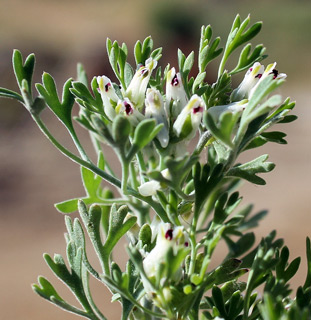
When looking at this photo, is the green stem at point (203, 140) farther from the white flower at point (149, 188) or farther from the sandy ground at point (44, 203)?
the sandy ground at point (44, 203)

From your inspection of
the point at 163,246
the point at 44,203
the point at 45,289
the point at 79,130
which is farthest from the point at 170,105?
the point at 79,130

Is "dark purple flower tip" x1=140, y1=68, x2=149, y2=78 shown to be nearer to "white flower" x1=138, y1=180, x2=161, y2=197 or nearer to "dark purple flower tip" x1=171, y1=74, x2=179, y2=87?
"dark purple flower tip" x1=171, y1=74, x2=179, y2=87

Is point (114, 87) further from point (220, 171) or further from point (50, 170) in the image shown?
point (50, 170)

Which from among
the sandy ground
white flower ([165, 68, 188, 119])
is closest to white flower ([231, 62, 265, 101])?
white flower ([165, 68, 188, 119])

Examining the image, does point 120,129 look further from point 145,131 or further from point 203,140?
point 203,140

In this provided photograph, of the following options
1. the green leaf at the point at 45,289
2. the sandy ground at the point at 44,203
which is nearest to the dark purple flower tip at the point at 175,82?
the green leaf at the point at 45,289
